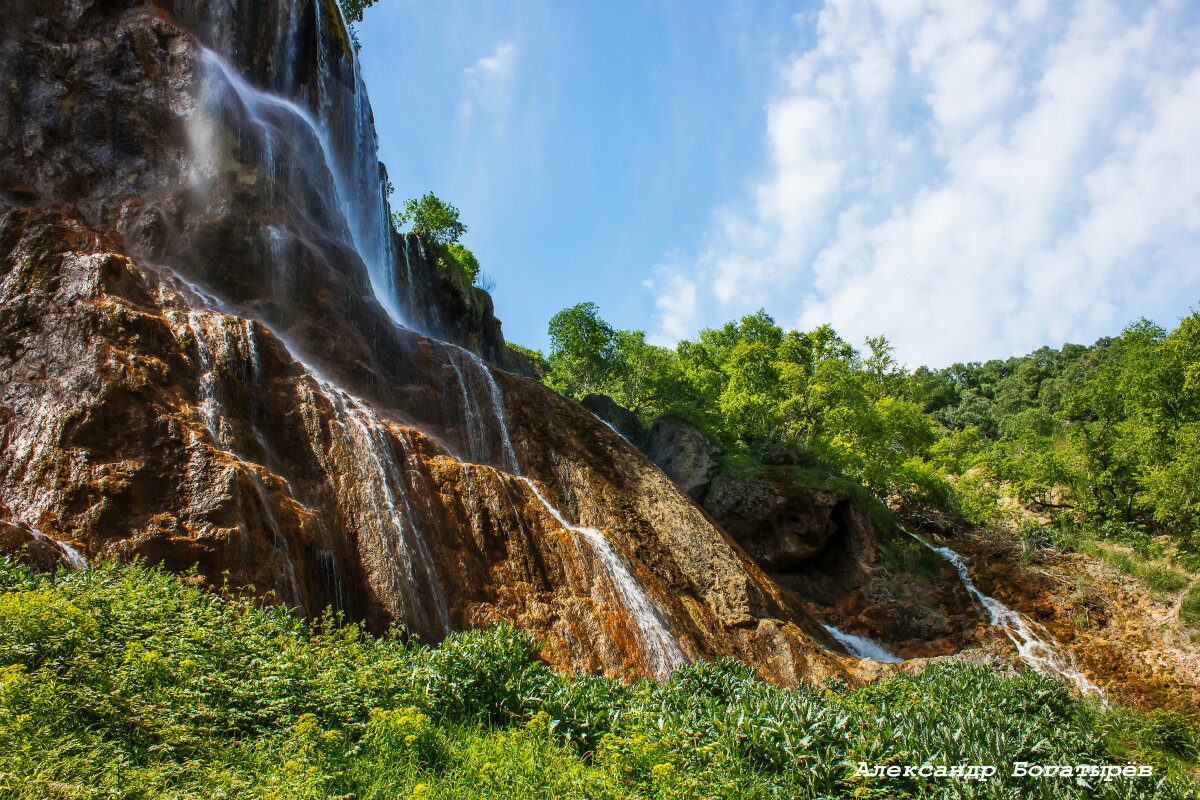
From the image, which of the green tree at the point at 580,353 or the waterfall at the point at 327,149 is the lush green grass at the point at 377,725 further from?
the green tree at the point at 580,353

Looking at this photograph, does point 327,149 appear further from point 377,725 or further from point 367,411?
point 377,725

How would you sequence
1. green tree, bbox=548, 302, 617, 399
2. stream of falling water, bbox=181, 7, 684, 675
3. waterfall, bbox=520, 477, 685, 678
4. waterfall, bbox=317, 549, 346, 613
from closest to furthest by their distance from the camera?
waterfall, bbox=317, 549, 346, 613
stream of falling water, bbox=181, 7, 684, 675
waterfall, bbox=520, 477, 685, 678
green tree, bbox=548, 302, 617, 399

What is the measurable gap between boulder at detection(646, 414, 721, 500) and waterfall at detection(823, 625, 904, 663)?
8.13m

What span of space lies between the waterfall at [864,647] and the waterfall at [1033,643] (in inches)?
149

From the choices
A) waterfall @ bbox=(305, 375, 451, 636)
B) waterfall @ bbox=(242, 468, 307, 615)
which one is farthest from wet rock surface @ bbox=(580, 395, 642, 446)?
waterfall @ bbox=(242, 468, 307, 615)

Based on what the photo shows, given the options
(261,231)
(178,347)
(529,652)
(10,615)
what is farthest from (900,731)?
(261,231)

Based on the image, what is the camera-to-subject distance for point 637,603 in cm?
1427

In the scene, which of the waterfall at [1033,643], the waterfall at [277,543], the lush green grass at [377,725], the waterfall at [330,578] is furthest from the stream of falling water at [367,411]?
the waterfall at [1033,643]

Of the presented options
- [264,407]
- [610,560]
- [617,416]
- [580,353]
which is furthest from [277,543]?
[580,353]

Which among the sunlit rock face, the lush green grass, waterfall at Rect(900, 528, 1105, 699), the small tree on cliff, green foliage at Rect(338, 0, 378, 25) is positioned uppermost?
green foliage at Rect(338, 0, 378, 25)

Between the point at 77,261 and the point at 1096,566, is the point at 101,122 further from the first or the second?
the point at 1096,566

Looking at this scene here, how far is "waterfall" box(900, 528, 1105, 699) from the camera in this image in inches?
731

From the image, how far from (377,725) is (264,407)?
9.64 m

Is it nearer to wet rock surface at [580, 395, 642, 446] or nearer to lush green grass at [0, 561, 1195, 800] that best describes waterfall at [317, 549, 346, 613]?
lush green grass at [0, 561, 1195, 800]
